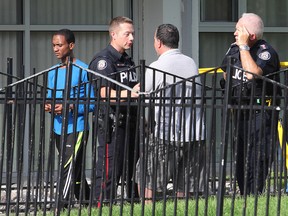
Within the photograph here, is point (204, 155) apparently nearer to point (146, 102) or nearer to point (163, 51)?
point (146, 102)

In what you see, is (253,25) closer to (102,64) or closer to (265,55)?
(265,55)

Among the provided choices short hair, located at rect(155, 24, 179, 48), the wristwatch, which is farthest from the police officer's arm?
short hair, located at rect(155, 24, 179, 48)

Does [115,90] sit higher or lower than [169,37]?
lower

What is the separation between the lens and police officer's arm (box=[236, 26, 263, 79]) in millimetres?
9172

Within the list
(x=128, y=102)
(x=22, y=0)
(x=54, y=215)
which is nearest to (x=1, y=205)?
(x=54, y=215)

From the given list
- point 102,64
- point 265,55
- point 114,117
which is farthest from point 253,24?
point 114,117

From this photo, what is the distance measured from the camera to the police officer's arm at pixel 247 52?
361 inches

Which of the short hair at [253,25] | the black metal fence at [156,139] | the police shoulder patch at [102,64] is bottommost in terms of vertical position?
the black metal fence at [156,139]

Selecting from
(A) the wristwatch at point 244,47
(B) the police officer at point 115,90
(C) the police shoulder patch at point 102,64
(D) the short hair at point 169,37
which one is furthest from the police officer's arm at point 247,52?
(C) the police shoulder patch at point 102,64

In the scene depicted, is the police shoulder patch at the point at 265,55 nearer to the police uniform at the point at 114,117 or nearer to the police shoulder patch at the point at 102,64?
the police uniform at the point at 114,117

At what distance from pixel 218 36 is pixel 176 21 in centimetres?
110

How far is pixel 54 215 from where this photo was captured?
772 cm

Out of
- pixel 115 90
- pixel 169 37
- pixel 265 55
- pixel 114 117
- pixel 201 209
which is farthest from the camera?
pixel 169 37

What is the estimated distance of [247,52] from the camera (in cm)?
923
